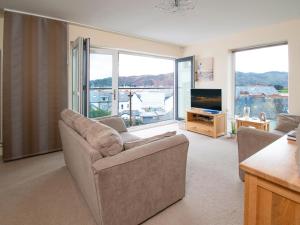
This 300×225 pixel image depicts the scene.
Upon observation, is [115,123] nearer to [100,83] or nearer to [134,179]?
[100,83]

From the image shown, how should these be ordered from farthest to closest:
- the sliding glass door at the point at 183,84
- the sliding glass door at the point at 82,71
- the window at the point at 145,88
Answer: the sliding glass door at the point at 183,84
the window at the point at 145,88
the sliding glass door at the point at 82,71

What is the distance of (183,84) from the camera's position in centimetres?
568

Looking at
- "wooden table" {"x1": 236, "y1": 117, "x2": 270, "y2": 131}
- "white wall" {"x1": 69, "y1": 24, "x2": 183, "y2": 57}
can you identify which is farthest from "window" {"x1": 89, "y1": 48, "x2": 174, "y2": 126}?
"wooden table" {"x1": 236, "y1": 117, "x2": 270, "y2": 131}

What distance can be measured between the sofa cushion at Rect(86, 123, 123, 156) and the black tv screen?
3552 mm

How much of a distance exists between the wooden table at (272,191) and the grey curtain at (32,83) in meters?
3.36

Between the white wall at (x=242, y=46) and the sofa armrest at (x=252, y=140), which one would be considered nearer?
the sofa armrest at (x=252, y=140)

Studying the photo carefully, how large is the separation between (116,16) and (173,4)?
1.08m

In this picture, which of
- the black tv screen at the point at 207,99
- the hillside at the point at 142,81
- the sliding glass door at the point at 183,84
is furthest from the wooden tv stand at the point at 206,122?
the hillside at the point at 142,81

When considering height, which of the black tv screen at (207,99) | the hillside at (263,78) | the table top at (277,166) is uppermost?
the hillside at (263,78)

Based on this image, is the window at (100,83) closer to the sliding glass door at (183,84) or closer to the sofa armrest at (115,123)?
the sofa armrest at (115,123)

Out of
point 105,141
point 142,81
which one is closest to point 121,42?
point 142,81

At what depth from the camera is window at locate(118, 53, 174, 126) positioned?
5002mm

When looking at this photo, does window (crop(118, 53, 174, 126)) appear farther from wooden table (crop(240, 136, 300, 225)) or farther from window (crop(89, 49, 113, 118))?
wooden table (crop(240, 136, 300, 225))

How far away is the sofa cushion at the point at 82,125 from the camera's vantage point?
1.68 metres
